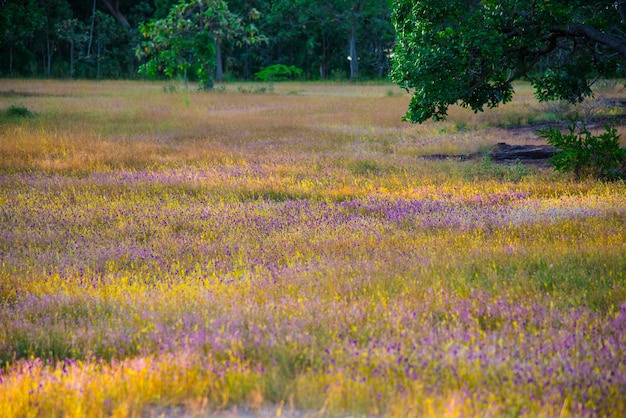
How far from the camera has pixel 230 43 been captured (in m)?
65.1

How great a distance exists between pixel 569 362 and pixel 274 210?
251 inches

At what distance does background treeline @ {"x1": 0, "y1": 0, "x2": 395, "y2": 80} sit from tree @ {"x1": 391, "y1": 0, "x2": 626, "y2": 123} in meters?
44.5

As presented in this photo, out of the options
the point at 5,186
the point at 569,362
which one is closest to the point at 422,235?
the point at 569,362

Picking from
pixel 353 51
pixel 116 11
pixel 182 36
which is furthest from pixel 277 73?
pixel 182 36

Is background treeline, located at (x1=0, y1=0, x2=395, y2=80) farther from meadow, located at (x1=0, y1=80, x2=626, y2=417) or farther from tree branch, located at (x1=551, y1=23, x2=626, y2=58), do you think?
meadow, located at (x1=0, y1=80, x2=626, y2=417)

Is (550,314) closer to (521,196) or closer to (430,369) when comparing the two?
(430,369)

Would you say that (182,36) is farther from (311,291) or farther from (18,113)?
(311,291)

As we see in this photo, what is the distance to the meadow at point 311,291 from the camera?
A: 4176 millimetres

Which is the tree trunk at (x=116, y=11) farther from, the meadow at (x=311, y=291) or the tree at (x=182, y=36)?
the meadow at (x=311, y=291)

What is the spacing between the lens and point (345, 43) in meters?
74.5

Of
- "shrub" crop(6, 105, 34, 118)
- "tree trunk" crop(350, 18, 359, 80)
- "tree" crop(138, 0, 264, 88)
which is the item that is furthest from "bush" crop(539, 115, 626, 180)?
"tree trunk" crop(350, 18, 359, 80)

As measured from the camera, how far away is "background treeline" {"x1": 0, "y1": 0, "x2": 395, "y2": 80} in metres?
61.6

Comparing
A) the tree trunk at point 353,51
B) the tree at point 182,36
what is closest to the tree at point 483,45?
the tree at point 182,36

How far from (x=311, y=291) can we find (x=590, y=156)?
7.84 metres
